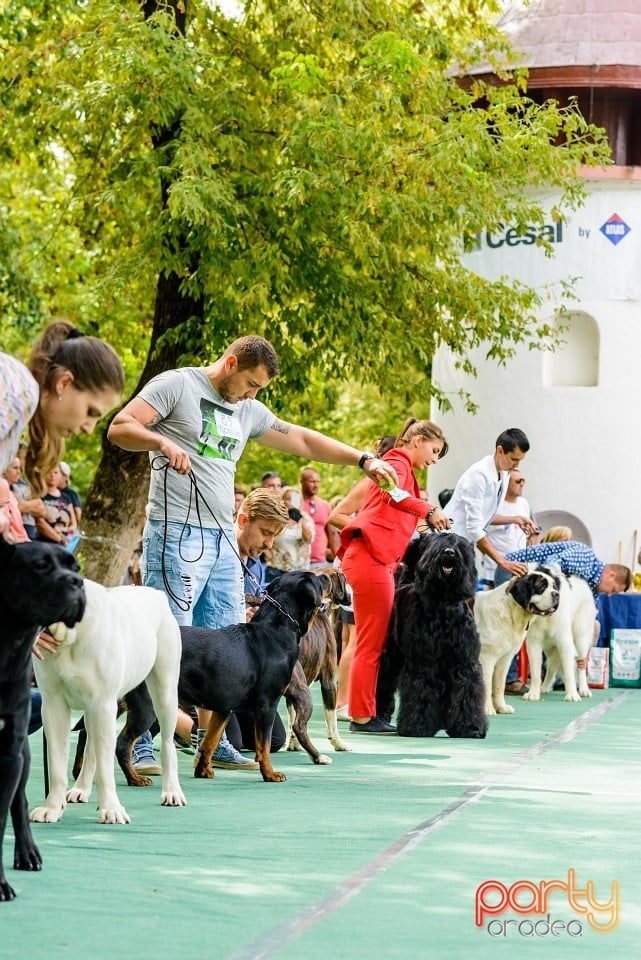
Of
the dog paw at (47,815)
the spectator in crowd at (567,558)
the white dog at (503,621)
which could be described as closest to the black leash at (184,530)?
the dog paw at (47,815)

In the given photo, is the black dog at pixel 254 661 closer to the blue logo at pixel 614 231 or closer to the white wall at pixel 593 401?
the white wall at pixel 593 401

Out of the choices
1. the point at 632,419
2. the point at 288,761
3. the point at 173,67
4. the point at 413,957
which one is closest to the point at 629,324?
the point at 632,419

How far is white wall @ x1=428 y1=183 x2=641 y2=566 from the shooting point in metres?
23.6

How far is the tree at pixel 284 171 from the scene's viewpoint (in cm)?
1673

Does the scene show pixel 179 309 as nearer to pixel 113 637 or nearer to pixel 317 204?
pixel 317 204

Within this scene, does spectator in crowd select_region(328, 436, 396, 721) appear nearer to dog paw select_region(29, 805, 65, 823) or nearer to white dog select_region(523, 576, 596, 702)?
white dog select_region(523, 576, 596, 702)

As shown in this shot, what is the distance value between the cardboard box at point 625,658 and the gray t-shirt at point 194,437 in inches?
363

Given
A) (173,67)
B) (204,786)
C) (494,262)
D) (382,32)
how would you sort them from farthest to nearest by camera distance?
(494,262) < (382,32) < (173,67) < (204,786)

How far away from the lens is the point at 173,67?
1664cm

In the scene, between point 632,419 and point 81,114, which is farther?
point 632,419

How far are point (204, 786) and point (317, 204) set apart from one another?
10.2 m

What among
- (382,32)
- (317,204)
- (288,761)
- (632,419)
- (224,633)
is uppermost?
(382,32)

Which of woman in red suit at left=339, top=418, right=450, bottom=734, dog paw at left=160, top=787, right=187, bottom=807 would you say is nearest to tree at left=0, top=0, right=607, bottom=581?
woman in red suit at left=339, top=418, right=450, bottom=734

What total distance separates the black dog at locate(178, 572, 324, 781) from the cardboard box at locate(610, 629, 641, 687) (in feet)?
29.2
